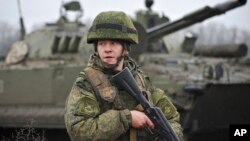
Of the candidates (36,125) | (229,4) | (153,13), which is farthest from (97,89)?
(153,13)

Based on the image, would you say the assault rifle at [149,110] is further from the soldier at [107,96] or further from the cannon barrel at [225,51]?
the cannon barrel at [225,51]

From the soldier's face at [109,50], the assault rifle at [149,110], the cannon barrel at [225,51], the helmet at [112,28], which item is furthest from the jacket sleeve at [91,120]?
the cannon barrel at [225,51]

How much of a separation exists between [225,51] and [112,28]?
7.52 metres

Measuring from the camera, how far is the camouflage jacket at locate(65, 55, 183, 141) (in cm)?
277

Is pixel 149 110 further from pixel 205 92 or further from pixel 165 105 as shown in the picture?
pixel 205 92

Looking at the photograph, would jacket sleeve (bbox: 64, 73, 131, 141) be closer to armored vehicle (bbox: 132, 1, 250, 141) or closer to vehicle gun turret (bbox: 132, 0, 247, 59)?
armored vehicle (bbox: 132, 1, 250, 141)

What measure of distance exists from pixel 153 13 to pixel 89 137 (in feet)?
28.5

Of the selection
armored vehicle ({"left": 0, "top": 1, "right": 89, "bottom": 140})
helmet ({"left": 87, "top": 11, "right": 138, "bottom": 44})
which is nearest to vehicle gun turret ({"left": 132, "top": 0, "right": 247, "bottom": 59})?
armored vehicle ({"left": 0, "top": 1, "right": 89, "bottom": 140})

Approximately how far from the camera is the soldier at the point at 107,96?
2.78m

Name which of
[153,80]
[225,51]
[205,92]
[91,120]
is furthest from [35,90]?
[91,120]

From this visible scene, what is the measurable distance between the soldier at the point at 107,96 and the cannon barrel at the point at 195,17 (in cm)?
497

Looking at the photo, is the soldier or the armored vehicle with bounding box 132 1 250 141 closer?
the soldier

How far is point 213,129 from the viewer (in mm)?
7398

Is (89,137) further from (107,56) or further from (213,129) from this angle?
(213,129)
